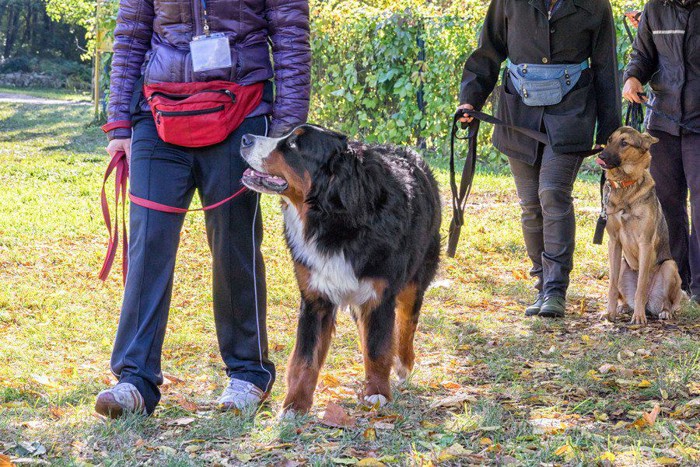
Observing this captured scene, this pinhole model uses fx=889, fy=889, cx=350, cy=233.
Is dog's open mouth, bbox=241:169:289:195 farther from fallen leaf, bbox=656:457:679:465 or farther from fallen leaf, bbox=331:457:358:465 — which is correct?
fallen leaf, bbox=656:457:679:465

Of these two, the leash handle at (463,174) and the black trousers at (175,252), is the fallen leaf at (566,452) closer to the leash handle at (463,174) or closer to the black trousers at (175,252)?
the black trousers at (175,252)

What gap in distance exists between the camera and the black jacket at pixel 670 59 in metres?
6.02

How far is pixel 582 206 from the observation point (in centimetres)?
954

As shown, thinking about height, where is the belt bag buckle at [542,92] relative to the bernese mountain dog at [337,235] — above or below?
above

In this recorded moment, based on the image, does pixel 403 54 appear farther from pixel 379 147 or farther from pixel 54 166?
pixel 379 147

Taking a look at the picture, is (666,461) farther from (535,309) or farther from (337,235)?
(535,309)

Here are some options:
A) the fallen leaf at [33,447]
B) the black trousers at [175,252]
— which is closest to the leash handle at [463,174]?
the black trousers at [175,252]

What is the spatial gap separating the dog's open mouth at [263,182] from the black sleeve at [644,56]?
3502 mm

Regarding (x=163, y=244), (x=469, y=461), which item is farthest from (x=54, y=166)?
(x=469, y=461)

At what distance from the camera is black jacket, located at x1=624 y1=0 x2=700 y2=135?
19.8ft

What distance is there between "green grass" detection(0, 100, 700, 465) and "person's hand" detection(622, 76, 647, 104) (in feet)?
4.76


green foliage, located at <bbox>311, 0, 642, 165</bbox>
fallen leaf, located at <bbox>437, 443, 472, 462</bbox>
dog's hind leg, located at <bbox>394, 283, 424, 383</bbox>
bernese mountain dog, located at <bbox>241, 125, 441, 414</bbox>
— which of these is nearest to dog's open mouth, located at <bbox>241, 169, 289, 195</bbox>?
bernese mountain dog, located at <bbox>241, 125, 441, 414</bbox>

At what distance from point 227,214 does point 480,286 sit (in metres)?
3.44

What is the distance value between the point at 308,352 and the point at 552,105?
2742 millimetres
